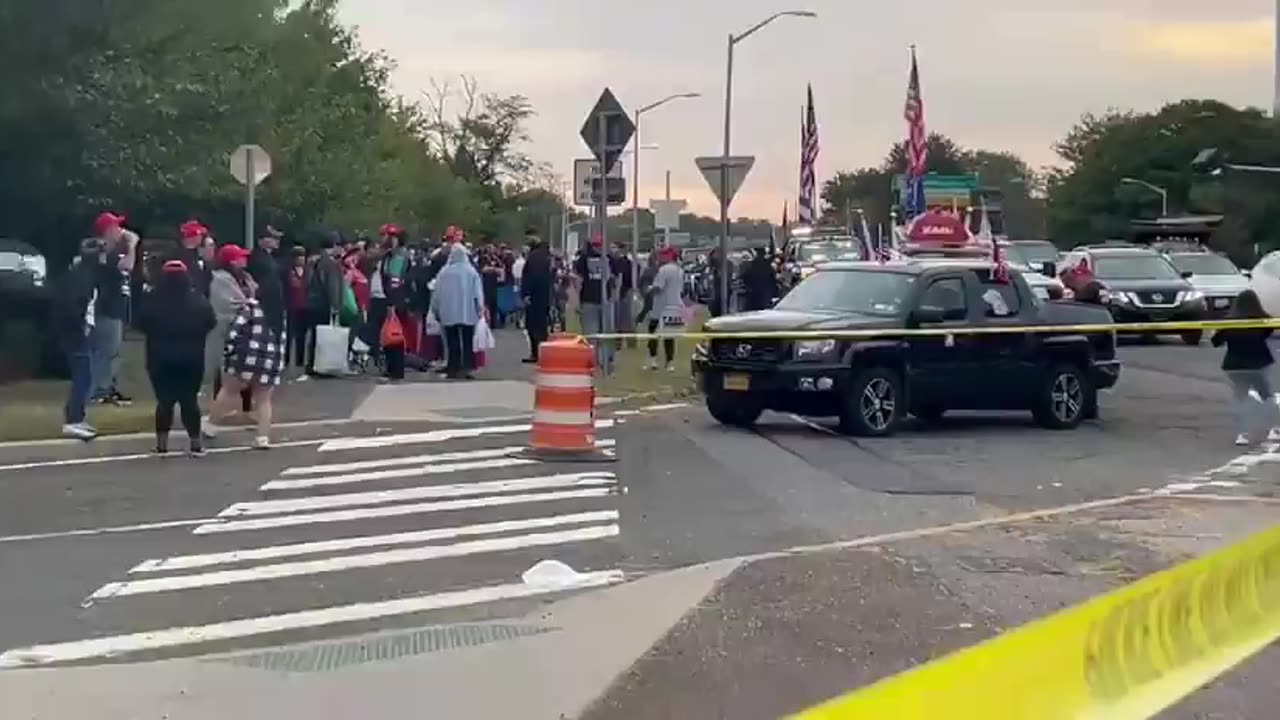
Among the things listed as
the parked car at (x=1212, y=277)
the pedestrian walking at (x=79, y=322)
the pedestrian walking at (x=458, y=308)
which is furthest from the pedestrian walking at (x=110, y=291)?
the parked car at (x=1212, y=277)

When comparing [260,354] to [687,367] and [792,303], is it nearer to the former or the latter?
[792,303]

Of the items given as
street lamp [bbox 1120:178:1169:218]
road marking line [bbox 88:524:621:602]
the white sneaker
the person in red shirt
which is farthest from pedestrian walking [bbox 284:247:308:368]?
street lamp [bbox 1120:178:1169:218]

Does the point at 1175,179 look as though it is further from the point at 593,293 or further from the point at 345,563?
the point at 345,563

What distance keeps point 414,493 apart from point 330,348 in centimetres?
997

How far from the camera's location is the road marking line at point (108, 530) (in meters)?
11.6

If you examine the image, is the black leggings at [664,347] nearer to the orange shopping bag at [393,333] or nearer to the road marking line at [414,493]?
the orange shopping bag at [393,333]

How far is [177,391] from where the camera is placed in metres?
15.4

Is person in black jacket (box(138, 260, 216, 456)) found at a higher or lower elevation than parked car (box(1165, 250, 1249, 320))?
lower

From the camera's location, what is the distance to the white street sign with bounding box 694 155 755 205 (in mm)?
Answer: 26297

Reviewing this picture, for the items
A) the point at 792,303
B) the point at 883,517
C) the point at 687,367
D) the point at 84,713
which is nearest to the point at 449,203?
the point at 687,367

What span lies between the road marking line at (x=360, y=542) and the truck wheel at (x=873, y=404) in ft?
17.5

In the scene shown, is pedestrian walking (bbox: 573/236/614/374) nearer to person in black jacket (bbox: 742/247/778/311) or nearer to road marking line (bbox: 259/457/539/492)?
person in black jacket (bbox: 742/247/778/311)

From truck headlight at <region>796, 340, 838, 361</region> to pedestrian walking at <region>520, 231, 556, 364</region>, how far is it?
787 cm

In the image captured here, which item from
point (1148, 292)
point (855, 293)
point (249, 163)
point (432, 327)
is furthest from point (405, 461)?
A: point (1148, 292)
